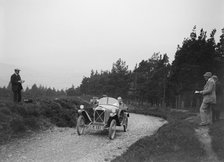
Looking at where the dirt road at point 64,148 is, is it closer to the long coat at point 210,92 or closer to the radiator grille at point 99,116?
the radiator grille at point 99,116

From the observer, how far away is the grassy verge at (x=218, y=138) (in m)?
8.00

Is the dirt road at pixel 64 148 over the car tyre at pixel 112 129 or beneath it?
beneath

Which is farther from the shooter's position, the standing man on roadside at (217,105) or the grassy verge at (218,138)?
the standing man on roadside at (217,105)

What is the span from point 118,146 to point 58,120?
18.9ft

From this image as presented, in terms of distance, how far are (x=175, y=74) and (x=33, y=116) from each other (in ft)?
99.3

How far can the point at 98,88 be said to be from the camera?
80.5m

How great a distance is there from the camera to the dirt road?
865cm

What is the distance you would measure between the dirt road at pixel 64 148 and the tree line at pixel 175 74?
73.9ft

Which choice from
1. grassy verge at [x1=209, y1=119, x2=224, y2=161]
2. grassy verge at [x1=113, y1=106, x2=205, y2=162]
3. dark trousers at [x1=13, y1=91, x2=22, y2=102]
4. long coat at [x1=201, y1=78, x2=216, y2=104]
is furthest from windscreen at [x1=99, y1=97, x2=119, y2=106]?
grassy verge at [x1=209, y1=119, x2=224, y2=161]

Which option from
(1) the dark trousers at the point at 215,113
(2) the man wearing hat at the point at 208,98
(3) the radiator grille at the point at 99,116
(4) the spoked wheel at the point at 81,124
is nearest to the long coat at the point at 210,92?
(2) the man wearing hat at the point at 208,98

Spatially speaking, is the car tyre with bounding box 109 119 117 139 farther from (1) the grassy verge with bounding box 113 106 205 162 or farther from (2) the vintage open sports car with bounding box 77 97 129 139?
(1) the grassy verge with bounding box 113 106 205 162

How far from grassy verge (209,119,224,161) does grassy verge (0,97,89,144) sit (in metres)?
7.51

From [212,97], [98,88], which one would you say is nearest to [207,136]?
[212,97]

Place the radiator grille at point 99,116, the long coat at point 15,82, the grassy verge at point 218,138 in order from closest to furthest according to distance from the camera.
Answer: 1. the grassy verge at point 218,138
2. the radiator grille at point 99,116
3. the long coat at point 15,82
